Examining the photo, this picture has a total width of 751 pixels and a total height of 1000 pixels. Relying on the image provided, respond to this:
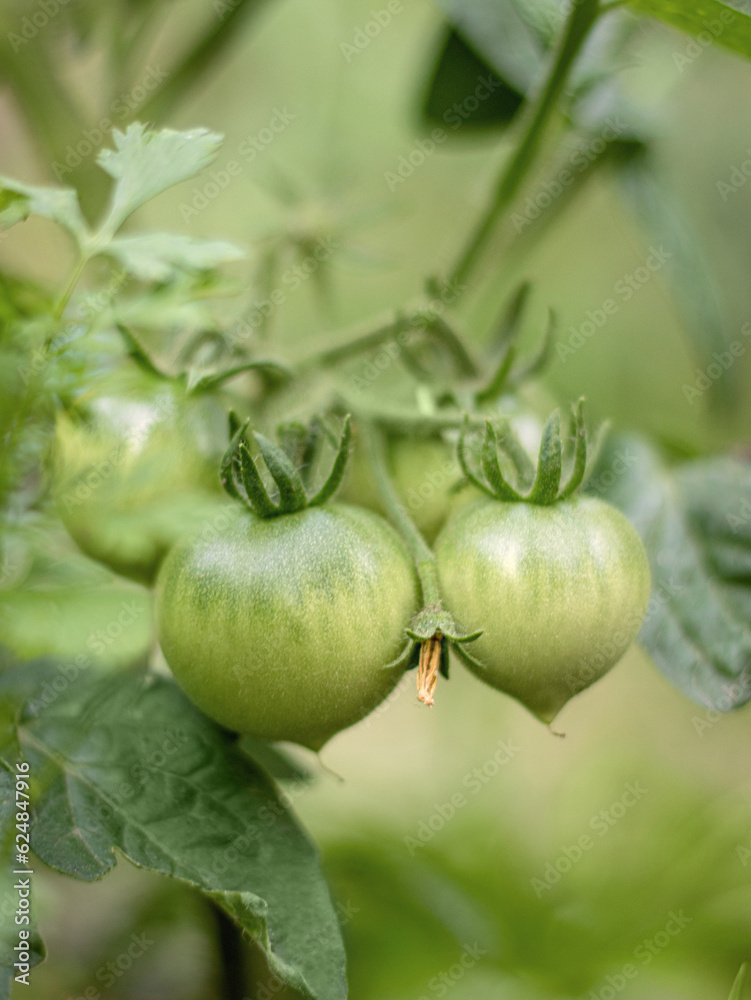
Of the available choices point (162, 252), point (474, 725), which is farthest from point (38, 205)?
point (474, 725)

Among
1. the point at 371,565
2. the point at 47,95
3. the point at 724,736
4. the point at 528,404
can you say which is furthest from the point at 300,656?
the point at 724,736

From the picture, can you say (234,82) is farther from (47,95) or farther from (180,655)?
(180,655)

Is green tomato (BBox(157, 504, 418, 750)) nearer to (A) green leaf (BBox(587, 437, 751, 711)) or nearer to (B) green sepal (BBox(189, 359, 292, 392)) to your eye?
(B) green sepal (BBox(189, 359, 292, 392))

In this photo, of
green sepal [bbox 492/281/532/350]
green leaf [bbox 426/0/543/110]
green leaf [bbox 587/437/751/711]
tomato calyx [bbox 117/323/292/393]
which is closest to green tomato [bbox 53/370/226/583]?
tomato calyx [bbox 117/323/292/393]

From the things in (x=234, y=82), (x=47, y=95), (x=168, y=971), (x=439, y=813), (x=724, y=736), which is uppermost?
(x=234, y=82)

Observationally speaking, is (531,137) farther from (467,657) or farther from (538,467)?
(467,657)

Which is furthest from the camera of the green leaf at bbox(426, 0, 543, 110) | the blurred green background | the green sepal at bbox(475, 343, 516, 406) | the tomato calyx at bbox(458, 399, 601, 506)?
the green leaf at bbox(426, 0, 543, 110)
